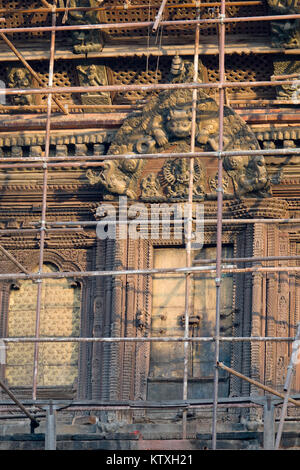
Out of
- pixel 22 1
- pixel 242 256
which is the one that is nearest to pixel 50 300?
pixel 242 256

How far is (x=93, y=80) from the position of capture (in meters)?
25.4

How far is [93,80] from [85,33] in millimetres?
721

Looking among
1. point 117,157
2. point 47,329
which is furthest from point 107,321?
point 117,157

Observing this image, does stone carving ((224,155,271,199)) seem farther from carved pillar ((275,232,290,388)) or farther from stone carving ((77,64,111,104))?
stone carving ((77,64,111,104))

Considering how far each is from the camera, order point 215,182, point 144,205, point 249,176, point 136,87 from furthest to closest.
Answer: point 144,205
point 215,182
point 249,176
point 136,87

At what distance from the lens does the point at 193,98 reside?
24359 millimetres

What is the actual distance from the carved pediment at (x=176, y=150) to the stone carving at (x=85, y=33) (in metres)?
1.25

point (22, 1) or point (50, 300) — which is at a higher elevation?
point (22, 1)

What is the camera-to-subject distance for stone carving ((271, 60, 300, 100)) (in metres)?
25.0

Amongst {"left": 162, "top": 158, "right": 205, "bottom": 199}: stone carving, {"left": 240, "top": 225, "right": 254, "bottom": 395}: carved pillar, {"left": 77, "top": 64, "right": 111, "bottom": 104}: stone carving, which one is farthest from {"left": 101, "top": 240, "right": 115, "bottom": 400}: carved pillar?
{"left": 77, "top": 64, "right": 111, "bottom": 104}: stone carving

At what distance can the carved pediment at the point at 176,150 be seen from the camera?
2455cm

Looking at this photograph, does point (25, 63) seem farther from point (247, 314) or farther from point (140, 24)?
point (247, 314)

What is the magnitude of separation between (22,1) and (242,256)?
5140 mm

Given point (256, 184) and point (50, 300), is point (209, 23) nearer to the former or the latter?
point (256, 184)
